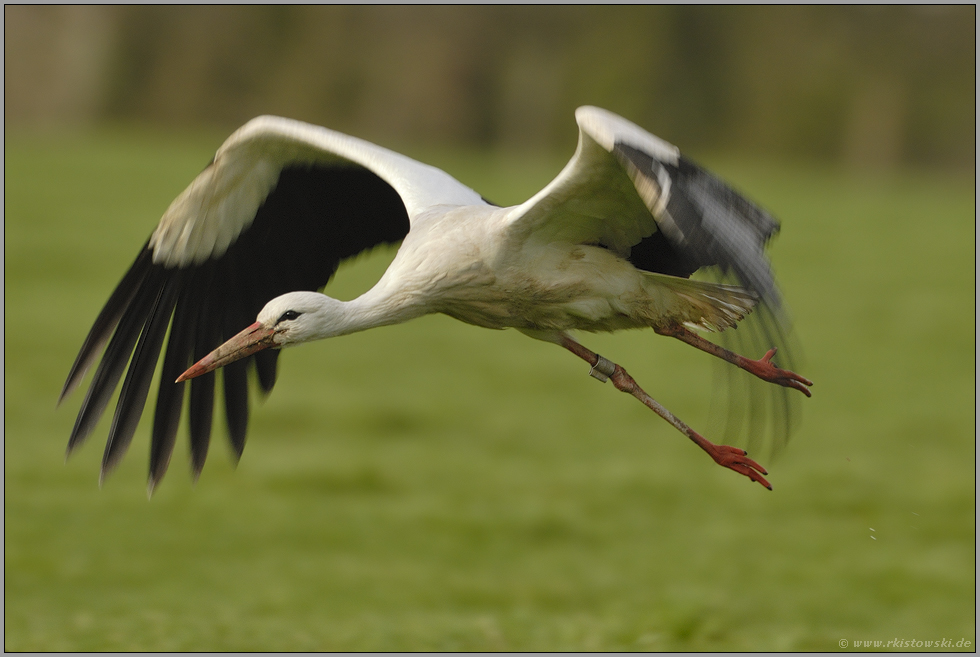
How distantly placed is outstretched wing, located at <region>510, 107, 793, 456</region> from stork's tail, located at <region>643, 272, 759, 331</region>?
0.29 feet

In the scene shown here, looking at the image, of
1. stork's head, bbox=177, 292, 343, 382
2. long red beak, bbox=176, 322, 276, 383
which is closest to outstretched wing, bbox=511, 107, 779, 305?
stork's head, bbox=177, 292, 343, 382

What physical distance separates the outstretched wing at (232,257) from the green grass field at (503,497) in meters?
2.16

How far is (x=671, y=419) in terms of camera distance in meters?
5.58

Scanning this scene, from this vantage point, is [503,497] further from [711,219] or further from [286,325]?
[711,219]

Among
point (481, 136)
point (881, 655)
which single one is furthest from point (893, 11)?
point (881, 655)

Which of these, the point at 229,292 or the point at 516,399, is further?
the point at 516,399

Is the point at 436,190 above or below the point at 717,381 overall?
above

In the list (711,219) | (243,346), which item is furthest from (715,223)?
(243,346)

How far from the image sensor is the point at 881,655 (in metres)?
9.12

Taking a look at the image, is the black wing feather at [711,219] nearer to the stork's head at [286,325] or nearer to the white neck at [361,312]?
the white neck at [361,312]

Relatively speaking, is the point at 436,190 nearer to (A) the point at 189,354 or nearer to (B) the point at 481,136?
(A) the point at 189,354

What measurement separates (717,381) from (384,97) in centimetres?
3869

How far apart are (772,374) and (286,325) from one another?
206cm

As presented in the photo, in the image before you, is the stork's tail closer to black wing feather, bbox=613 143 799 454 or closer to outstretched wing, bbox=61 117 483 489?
black wing feather, bbox=613 143 799 454
